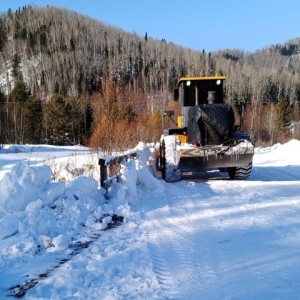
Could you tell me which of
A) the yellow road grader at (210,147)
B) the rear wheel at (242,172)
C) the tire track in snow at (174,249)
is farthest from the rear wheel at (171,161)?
the tire track in snow at (174,249)

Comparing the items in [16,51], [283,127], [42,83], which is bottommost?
[283,127]

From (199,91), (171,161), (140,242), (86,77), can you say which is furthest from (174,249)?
(86,77)

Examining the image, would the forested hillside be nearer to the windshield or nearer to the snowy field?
the windshield

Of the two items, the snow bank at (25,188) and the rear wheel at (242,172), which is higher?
the snow bank at (25,188)

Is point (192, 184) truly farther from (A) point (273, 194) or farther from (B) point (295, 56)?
(B) point (295, 56)

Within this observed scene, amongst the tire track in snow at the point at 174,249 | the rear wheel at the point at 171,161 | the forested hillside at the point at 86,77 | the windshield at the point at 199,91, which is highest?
the forested hillside at the point at 86,77

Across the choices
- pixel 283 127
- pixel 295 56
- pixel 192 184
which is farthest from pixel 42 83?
pixel 295 56

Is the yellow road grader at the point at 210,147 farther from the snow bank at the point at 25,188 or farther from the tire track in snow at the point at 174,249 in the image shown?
the snow bank at the point at 25,188

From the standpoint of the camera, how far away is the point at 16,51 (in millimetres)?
87375

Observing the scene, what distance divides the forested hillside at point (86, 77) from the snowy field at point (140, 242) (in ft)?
53.0

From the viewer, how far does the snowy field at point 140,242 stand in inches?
124

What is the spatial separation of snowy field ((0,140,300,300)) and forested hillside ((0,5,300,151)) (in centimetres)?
1616

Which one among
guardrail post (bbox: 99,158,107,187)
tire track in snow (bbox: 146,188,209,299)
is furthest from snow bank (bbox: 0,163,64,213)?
tire track in snow (bbox: 146,188,209,299)

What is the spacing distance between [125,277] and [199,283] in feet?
2.38
